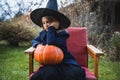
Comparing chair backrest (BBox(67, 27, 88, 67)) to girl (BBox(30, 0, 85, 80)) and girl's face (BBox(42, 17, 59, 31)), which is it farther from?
girl's face (BBox(42, 17, 59, 31))

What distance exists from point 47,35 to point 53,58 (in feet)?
1.05

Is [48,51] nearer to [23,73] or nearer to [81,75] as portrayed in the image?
[81,75]

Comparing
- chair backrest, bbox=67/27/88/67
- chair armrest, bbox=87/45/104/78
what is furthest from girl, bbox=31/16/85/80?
chair backrest, bbox=67/27/88/67

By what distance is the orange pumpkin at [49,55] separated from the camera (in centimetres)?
377

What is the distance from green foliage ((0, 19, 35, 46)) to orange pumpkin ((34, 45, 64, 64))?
17.4 feet

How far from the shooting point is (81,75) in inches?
151

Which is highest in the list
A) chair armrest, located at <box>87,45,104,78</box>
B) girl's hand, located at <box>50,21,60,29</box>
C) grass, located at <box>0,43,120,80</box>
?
girl's hand, located at <box>50,21,60,29</box>

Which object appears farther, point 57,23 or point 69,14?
point 69,14

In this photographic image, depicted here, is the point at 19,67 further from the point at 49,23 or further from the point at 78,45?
the point at 49,23

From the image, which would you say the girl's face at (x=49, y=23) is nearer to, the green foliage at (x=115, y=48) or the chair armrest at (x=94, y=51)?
the chair armrest at (x=94, y=51)

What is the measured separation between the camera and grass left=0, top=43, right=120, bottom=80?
5.82 metres

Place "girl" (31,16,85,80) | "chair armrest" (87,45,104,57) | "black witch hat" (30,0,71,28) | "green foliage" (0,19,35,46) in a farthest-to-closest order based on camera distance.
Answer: "green foliage" (0,19,35,46)
"chair armrest" (87,45,104,57)
"black witch hat" (30,0,71,28)
"girl" (31,16,85,80)

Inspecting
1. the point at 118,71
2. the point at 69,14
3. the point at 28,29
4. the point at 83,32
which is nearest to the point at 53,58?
the point at 83,32

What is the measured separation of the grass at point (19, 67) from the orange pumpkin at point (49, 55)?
192cm
